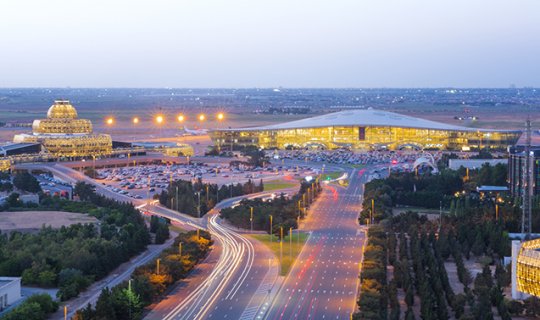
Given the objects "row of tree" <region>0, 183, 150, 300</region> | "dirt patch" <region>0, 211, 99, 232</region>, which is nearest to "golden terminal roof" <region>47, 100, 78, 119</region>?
"dirt patch" <region>0, 211, 99, 232</region>

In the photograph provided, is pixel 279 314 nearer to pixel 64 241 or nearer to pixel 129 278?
pixel 129 278

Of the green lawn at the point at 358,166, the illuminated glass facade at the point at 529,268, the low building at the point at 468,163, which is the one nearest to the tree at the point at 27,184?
the green lawn at the point at 358,166

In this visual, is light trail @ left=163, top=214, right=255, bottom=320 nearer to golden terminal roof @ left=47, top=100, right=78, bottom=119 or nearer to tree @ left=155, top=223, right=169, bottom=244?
tree @ left=155, top=223, right=169, bottom=244

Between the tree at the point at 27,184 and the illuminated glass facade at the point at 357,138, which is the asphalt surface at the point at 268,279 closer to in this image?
the tree at the point at 27,184

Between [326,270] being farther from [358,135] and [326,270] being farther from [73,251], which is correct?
[358,135]

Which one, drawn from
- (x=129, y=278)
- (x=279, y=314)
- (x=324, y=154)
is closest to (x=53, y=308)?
(x=129, y=278)

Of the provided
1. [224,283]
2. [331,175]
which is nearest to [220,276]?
[224,283]

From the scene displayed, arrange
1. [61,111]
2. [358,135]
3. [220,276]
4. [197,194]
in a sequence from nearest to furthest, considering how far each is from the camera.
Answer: [220,276], [197,194], [61,111], [358,135]
